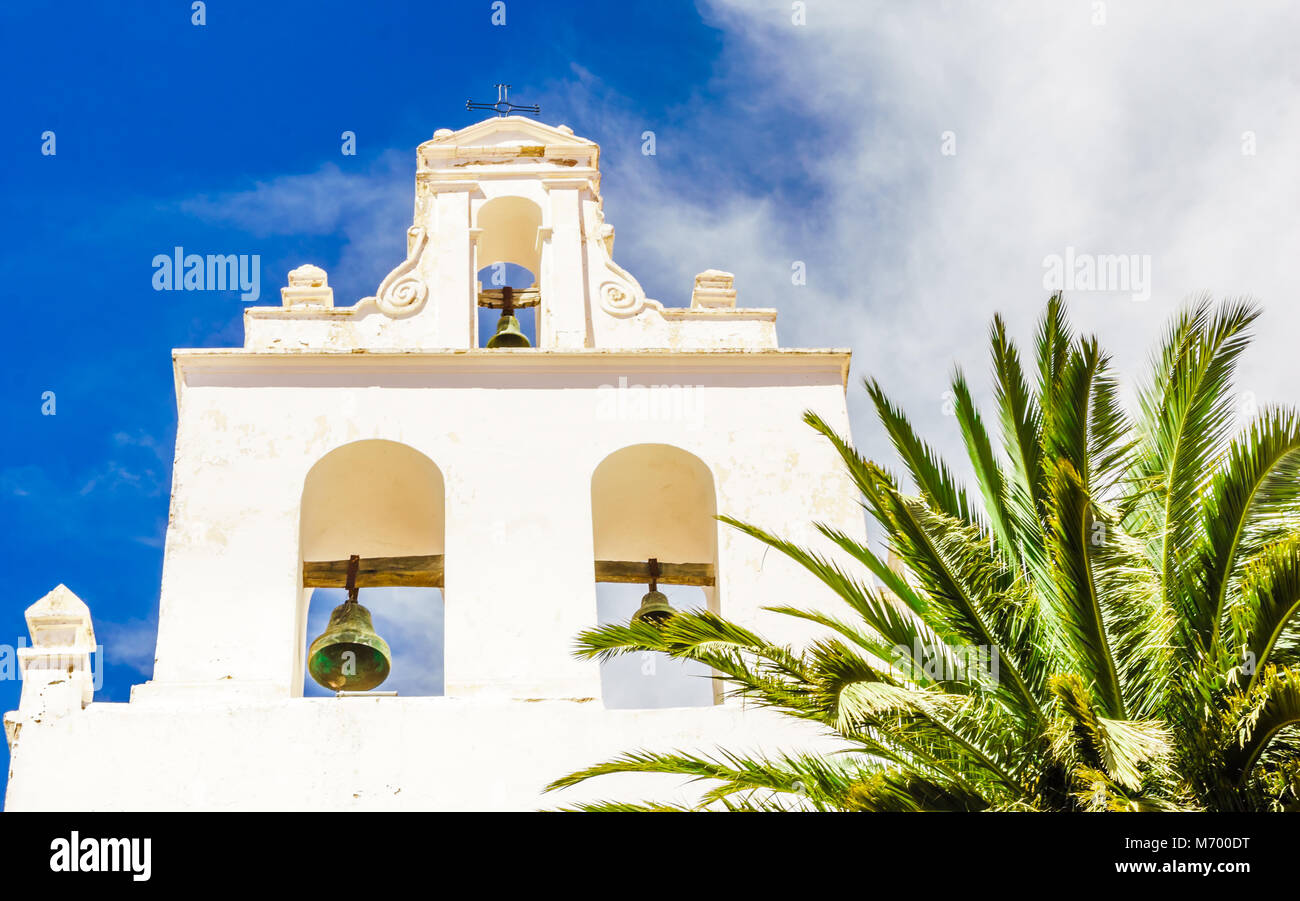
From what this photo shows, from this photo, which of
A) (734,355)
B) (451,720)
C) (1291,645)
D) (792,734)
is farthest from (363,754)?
(1291,645)

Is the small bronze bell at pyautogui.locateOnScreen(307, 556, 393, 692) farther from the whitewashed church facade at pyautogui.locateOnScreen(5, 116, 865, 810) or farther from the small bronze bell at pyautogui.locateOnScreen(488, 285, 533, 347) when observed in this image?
the small bronze bell at pyautogui.locateOnScreen(488, 285, 533, 347)

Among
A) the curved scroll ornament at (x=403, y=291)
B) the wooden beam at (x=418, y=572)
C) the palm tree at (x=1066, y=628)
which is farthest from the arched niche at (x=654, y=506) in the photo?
the palm tree at (x=1066, y=628)

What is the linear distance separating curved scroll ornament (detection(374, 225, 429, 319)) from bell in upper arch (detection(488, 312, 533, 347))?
76cm

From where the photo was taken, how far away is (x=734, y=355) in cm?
1394

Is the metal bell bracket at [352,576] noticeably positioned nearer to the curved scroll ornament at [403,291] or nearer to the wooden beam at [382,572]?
the wooden beam at [382,572]

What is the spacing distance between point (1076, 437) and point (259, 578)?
561 cm

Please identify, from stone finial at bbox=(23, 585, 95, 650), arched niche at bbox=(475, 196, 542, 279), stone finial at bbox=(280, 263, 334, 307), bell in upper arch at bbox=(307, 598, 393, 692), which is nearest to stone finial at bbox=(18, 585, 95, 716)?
stone finial at bbox=(23, 585, 95, 650)

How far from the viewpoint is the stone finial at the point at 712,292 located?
48.2 feet

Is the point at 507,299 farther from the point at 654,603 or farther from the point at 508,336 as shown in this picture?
the point at 654,603

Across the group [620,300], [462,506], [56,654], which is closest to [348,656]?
[462,506]

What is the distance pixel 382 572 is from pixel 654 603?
192cm

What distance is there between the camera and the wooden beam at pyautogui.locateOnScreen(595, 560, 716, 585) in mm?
14047

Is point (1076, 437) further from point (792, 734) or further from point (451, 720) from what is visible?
point (451, 720)
